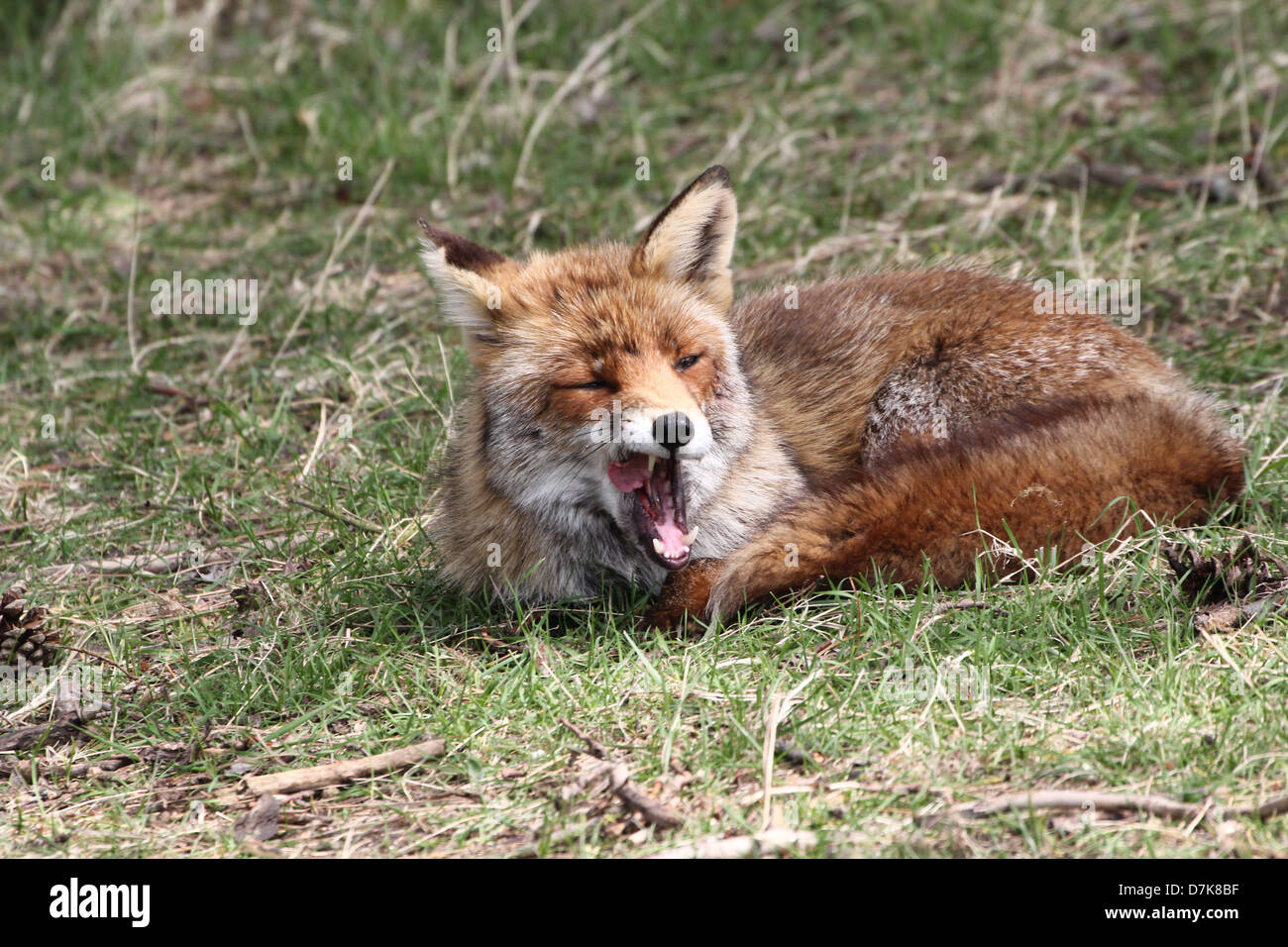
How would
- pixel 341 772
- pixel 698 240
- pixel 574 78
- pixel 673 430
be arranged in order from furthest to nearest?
pixel 574 78
pixel 698 240
pixel 673 430
pixel 341 772

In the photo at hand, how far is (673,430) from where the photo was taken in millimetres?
3953

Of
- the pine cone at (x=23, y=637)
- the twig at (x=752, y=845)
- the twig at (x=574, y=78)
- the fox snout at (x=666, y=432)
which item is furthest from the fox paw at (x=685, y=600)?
the twig at (x=574, y=78)

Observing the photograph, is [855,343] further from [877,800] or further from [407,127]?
[407,127]

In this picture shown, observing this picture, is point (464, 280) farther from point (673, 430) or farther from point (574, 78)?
point (574, 78)

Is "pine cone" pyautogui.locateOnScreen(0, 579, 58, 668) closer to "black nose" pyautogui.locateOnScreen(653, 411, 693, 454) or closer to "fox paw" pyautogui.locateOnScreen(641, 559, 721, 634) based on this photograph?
"fox paw" pyautogui.locateOnScreen(641, 559, 721, 634)

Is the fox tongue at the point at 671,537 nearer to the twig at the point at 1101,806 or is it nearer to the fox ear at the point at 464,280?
the fox ear at the point at 464,280

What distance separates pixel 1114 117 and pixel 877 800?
6.41 m

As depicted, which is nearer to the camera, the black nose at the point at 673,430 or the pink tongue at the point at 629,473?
the black nose at the point at 673,430

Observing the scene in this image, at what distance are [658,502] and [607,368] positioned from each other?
54 centimetres

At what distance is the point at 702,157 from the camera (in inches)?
330

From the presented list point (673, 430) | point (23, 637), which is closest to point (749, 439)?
A: point (673, 430)

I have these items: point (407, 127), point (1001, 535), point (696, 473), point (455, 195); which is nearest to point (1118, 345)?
point (1001, 535)

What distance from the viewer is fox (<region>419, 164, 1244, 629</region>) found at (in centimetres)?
425

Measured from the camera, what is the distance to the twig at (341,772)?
3707 mm
